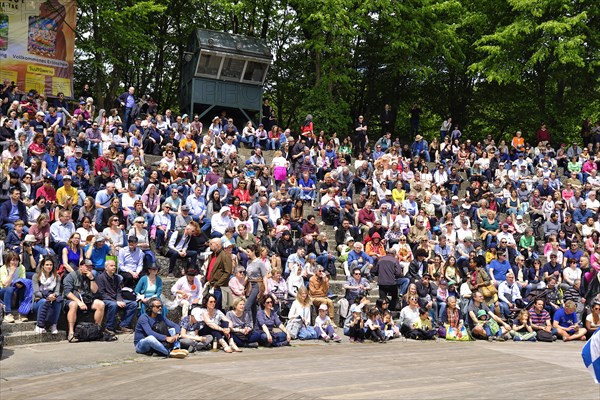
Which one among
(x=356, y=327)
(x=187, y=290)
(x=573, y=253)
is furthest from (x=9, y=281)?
(x=573, y=253)

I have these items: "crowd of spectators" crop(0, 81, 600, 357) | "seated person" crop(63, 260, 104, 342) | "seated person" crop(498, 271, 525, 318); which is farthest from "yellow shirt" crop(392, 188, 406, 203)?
"seated person" crop(63, 260, 104, 342)

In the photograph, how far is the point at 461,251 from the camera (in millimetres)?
19031

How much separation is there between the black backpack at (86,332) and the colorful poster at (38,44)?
1438 centimetres

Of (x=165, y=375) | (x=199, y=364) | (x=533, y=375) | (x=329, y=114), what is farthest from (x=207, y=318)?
(x=329, y=114)

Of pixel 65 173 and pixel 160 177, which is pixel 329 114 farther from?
pixel 65 173

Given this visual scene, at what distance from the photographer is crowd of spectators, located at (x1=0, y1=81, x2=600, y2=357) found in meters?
13.8

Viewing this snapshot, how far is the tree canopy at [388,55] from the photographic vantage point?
101 feet

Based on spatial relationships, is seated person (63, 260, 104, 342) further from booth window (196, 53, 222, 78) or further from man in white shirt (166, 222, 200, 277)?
booth window (196, 53, 222, 78)

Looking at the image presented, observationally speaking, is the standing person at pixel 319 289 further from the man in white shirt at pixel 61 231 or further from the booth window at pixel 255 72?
the booth window at pixel 255 72

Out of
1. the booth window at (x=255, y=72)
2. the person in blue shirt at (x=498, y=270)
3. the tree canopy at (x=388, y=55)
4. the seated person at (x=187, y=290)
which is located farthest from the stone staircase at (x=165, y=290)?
the tree canopy at (x=388, y=55)

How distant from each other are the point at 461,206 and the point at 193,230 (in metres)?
9.24

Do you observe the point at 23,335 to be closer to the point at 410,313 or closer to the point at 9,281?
the point at 9,281

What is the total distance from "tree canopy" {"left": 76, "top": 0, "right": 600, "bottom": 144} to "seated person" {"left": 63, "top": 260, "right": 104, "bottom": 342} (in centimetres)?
1772

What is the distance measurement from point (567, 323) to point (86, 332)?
1052cm
